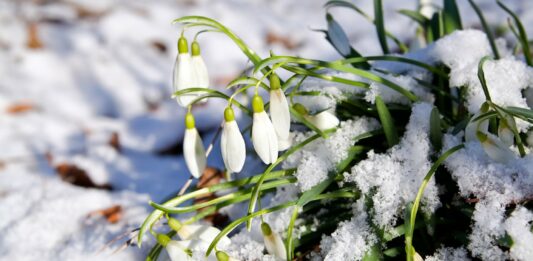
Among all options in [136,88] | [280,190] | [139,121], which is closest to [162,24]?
[136,88]

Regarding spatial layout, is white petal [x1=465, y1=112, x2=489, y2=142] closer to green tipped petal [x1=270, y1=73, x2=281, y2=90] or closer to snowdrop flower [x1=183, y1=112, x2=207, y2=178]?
green tipped petal [x1=270, y1=73, x2=281, y2=90]

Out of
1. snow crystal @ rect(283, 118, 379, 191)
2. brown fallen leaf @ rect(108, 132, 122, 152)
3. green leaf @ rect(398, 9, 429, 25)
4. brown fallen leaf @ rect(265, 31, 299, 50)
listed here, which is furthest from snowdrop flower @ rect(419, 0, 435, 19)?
brown fallen leaf @ rect(265, 31, 299, 50)

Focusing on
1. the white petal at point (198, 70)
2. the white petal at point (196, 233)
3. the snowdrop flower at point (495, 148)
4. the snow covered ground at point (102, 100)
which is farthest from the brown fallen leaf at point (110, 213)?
the snowdrop flower at point (495, 148)

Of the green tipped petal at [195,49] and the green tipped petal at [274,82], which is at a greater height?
the green tipped petal at [195,49]

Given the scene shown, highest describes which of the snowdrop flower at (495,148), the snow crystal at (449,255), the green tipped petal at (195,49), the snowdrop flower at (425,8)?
the green tipped petal at (195,49)

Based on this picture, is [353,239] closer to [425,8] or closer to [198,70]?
[198,70]

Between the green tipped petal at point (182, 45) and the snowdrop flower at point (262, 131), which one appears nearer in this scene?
the snowdrop flower at point (262, 131)

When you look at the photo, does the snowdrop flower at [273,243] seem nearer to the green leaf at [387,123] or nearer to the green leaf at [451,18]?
the green leaf at [387,123]

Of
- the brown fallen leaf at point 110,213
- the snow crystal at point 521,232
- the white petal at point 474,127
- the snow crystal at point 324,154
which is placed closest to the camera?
the snow crystal at point 521,232
